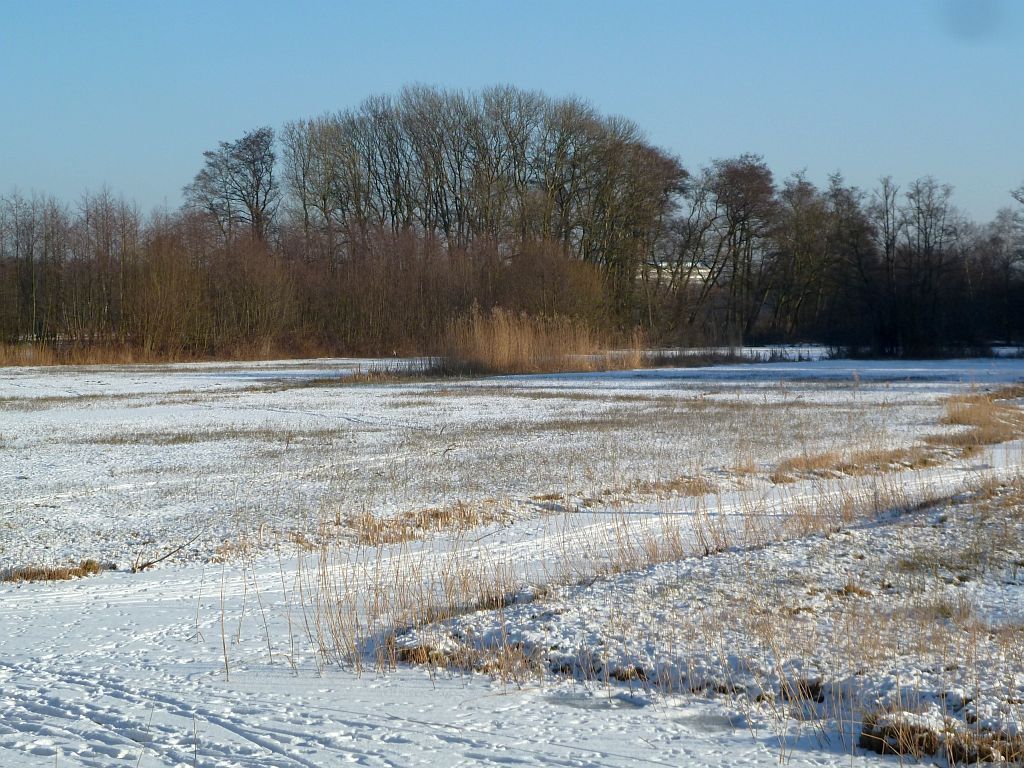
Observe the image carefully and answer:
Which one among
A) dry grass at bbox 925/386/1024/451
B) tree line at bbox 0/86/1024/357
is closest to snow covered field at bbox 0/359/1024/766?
dry grass at bbox 925/386/1024/451

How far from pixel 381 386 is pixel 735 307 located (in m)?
36.1

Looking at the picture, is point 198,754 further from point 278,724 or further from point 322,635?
point 322,635

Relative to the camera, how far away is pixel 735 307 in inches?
2276

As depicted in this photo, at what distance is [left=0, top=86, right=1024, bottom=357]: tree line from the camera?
42594 mm

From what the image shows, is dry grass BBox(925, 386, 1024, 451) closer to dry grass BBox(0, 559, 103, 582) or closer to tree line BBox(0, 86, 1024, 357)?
dry grass BBox(0, 559, 103, 582)

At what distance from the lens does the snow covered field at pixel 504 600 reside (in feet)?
12.5

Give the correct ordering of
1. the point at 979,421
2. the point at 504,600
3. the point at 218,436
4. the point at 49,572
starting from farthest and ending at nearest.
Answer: the point at 979,421 < the point at 218,436 < the point at 49,572 < the point at 504,600

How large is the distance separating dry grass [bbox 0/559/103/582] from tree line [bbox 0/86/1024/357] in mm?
32599

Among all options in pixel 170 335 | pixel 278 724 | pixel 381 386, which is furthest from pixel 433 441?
pixel 170 335

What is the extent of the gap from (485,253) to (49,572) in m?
39.9

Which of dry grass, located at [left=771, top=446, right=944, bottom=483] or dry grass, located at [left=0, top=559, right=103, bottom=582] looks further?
dry grass, located at [left=771, top=446, right=944, bottom=483]

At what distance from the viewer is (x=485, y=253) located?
4581 cm

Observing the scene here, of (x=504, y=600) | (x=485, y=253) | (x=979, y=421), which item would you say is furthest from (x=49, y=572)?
(x=485, y=253)

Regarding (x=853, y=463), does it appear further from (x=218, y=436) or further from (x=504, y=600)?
(x=218, y=436)
